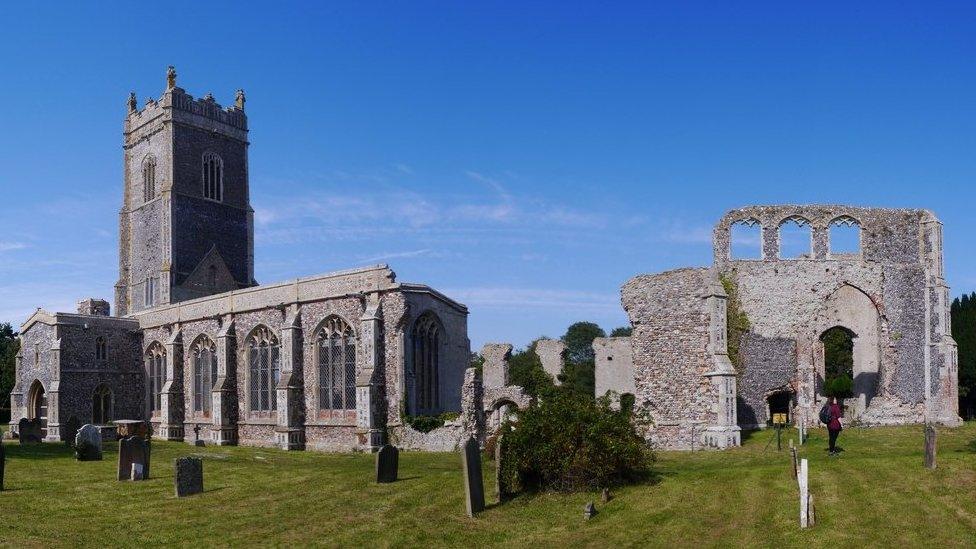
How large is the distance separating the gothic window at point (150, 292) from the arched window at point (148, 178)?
5088 millimetres

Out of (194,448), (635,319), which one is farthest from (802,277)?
(194,448)

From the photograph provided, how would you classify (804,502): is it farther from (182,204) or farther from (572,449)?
(182,204)

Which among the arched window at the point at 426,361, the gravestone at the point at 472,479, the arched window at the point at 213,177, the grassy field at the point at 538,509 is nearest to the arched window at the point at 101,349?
the arched window at the point at 213,177

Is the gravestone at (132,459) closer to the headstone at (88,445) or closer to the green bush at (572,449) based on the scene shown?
the headstone at (88,445)

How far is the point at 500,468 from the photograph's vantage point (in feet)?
54.3

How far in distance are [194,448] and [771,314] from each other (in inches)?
831

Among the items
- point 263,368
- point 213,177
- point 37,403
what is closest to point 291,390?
point 263,368

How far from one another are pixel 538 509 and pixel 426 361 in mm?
13763

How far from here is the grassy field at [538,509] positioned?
1341cm

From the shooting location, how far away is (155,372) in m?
39.5

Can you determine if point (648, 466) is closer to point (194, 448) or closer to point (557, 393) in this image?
point (557, 393)

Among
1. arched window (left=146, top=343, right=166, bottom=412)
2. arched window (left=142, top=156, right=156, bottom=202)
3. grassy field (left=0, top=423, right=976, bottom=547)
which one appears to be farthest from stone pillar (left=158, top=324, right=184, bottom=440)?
arched window (left=142, top=156, right=156, bottom=202)

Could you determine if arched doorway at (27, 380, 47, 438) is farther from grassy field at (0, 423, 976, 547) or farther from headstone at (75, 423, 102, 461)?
grassy field at (0, 423, 976, 547)

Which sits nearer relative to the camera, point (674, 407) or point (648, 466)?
point (648, 466)
